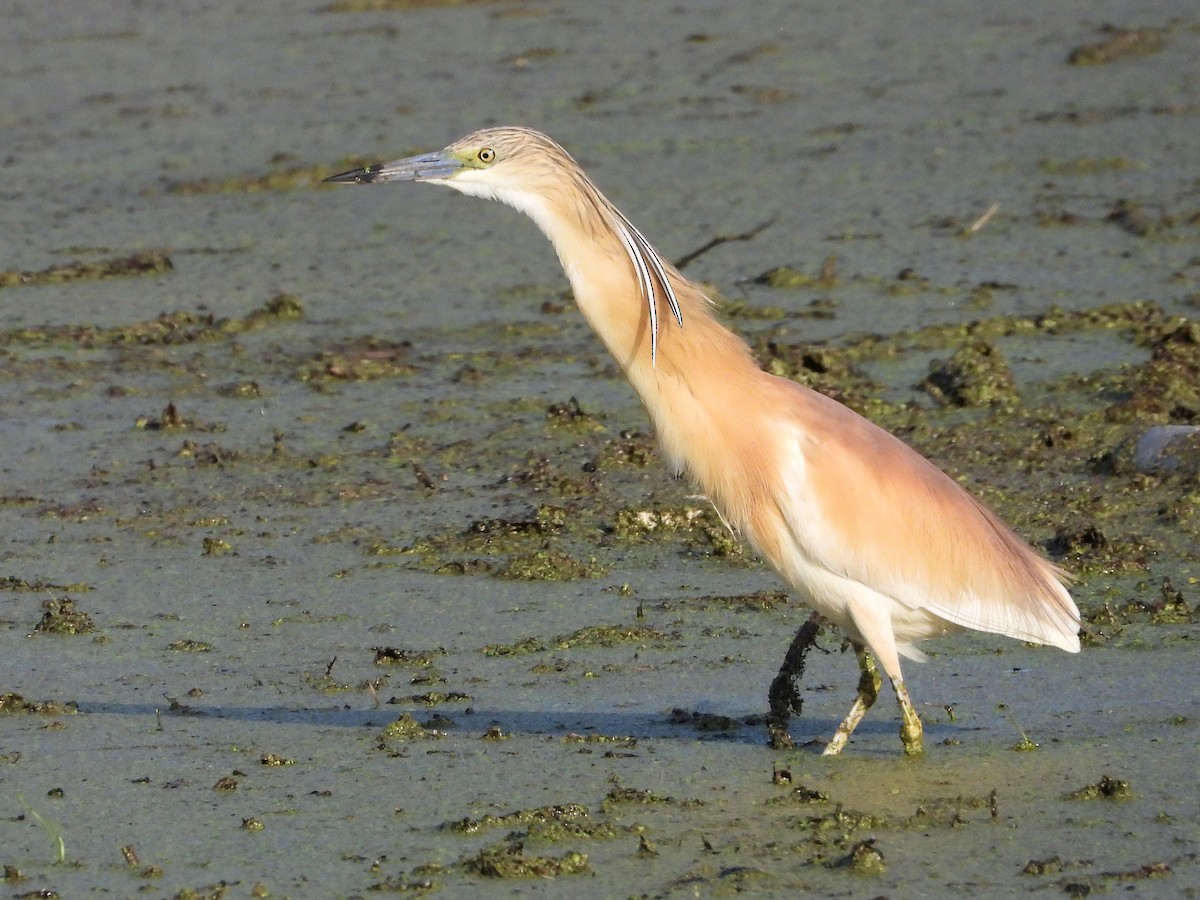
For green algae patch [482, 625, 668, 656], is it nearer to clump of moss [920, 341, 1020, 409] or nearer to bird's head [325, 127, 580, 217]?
bird's head [325, 127, 580, 217]

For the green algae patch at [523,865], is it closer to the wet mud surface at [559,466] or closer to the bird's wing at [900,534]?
the wet mud surface at [559,466]

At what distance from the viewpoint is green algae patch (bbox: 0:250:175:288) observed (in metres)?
7.85

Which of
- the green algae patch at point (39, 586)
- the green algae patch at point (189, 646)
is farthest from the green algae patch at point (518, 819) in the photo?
the green algae patch at point (39, 586)

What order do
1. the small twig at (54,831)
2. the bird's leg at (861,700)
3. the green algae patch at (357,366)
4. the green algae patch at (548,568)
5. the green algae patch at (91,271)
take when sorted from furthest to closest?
the green algae patch at (91,271)
the green algae patch at (357,366)
the green algae patch at (548,568)
the bird's leg at (861,700)
the small twig at (54,831)

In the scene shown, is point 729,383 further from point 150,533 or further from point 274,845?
point 150,533

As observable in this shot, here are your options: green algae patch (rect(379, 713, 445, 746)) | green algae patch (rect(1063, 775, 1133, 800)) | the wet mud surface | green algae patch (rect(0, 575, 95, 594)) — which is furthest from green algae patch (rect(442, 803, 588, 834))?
green algae patch (rect(0, 575, 95, 594))

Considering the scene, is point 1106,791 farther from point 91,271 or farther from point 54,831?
point 91,271

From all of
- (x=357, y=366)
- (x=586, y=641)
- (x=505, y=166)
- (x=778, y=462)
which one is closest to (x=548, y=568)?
(x=586, y=641)

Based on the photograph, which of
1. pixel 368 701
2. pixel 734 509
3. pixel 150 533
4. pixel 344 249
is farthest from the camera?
pixel 344 249

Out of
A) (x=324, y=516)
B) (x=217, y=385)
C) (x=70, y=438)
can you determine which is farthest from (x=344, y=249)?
(x=324, y=516)

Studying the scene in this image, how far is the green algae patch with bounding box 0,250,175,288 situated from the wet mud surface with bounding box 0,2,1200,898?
0.02 m

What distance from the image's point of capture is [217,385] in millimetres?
6629

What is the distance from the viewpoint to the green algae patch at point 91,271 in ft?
25.8

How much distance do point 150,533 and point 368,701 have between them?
4.64 ft
